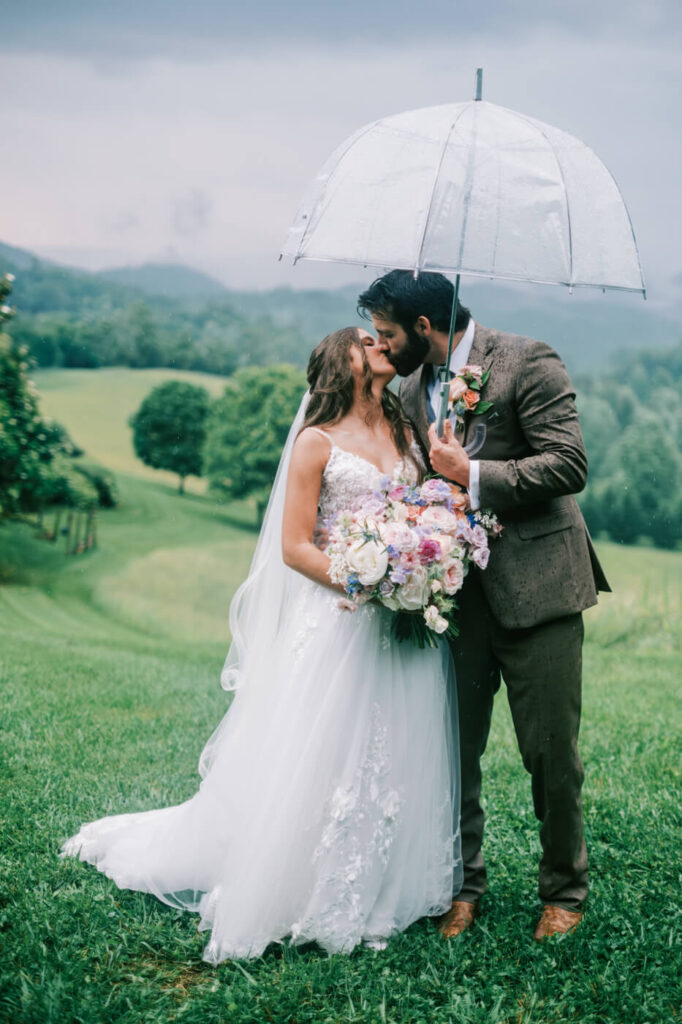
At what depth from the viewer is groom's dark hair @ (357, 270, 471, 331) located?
10.2 ft

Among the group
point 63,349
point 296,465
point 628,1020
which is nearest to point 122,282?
point 63,349

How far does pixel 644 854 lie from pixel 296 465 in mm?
2229

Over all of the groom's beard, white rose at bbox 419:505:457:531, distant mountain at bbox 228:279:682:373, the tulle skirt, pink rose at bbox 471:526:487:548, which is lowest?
the tulle skirt

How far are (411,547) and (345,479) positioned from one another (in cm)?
50

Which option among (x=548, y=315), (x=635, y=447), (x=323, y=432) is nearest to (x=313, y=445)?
(x=323, y=432)

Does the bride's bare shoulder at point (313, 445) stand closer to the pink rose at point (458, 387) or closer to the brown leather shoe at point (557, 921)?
the pink rose at point (458, 387)

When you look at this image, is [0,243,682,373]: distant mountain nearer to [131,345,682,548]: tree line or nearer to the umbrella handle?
[131,345,682,548]: tree line

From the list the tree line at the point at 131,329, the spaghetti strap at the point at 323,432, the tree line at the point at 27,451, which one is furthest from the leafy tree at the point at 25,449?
the spaghetti strap at the point at 323,432

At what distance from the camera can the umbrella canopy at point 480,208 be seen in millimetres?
2719

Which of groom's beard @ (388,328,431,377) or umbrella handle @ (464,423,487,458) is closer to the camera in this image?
umbrella handle @ (464,423,487,458)

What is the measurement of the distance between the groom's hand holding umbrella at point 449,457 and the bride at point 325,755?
0.28 meters

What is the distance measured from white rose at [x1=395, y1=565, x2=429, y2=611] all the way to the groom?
0.32 meters

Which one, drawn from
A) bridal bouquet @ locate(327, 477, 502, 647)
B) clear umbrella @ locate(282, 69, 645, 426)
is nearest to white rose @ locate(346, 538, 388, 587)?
bridal bouquet @ locate(327, 477, 502, 647)

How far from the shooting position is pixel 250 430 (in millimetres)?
11414
